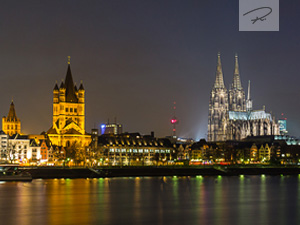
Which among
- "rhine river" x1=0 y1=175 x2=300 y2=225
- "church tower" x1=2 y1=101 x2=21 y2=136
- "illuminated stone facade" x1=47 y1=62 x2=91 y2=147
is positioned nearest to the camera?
"rhine river" x1=0 y1=175 x2=300 y2=225

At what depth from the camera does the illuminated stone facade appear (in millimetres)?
138500

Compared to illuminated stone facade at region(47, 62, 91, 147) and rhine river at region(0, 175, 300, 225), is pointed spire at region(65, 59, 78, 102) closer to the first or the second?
illuminated stone facade at region(47, 62, 91, 147)

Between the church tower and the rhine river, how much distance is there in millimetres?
89447

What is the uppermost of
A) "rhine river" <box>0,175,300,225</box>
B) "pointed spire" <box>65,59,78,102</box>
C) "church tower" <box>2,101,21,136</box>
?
"pointed spire" <box>65,59,78,102</box>

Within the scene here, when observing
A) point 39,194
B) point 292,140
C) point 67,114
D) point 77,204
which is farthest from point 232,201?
point 292,140

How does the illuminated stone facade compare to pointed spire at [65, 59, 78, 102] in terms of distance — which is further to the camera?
pointed spire at [65, 59, 78, 102]

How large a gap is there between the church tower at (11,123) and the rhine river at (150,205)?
89447mm

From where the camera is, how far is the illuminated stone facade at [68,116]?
454 feet

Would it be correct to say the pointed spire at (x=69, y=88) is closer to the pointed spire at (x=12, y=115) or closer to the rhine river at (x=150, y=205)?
the pointed spire at (x=12, y=115)

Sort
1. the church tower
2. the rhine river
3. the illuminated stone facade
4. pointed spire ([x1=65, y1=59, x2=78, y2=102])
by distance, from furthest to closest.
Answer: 1. the church tower
2. pointed spire ([x1=65, y1=59, x2=78, y2=102])
3. the illuminated stone facade
4. the rhine river

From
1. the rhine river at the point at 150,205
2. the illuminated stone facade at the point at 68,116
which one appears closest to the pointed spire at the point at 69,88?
the illuminated stone facade at the point at 68,116

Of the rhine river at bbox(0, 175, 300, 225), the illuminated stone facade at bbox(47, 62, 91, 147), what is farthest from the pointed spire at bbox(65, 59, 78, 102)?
the rhine river at bbox(0, 175, 300, 225)

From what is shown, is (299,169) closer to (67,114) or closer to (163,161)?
(163,161)

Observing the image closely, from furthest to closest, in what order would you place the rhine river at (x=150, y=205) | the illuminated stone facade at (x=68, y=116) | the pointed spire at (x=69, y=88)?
the pointed spire at (x=69, y=88) < the illuminated stone facade at (x=68, y=116) < the rhine river at (x=150, y=205)
